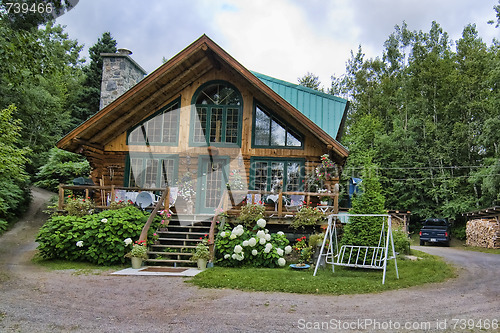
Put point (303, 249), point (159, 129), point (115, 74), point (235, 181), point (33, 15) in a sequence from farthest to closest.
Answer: point (115, 74) → point (159, 129) → point (235, 181) → point (303, 249) → point (33, 15)

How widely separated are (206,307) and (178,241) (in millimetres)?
5133

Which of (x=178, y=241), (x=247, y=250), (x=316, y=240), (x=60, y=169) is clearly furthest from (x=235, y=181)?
(x=60, y=169)

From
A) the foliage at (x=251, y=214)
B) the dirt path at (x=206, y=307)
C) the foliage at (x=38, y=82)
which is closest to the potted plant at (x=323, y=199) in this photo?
the foliage at (x=251, y=214)

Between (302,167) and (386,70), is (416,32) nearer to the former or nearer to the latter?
(386,70)

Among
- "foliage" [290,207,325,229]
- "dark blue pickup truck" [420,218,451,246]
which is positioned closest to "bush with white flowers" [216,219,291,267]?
"foliage" [290,207,325,229]

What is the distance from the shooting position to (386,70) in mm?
36844

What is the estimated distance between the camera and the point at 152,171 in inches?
539

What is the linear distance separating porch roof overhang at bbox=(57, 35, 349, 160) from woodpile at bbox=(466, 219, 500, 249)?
39.4 ft

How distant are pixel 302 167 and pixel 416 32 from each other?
1114 inches

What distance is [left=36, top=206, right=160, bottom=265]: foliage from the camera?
9938mm

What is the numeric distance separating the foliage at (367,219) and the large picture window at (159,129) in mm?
6809

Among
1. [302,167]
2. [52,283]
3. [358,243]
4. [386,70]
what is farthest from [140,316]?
[386,70]

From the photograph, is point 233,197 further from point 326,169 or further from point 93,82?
point 93,82

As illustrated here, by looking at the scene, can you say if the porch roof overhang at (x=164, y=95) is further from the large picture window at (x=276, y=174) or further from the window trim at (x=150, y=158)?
the large picture window at (x=276, y=174)
